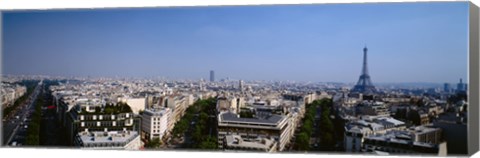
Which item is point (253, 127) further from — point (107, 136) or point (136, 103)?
point (107, 136)

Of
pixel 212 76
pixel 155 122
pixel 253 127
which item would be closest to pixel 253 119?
pixel 253 127

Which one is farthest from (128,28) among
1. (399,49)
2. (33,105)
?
(399,49)

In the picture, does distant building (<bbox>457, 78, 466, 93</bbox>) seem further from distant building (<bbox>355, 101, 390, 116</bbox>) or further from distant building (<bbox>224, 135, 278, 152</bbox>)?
distant building (<bbox>224, 135, 278, 152</bbox>)

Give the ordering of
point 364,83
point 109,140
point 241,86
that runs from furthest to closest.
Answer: point 241,86
point 109,140
point 364,83

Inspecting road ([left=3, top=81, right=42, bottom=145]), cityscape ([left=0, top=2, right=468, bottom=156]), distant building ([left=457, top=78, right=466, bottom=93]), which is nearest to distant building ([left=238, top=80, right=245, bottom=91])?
cityscape ([left=0, top=2, right=468, bottom=156])

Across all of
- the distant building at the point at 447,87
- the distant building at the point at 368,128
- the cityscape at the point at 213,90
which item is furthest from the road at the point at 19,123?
the distant building at the point at 447,87

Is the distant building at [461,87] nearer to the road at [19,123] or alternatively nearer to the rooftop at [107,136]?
the rooftop at [107,136]
